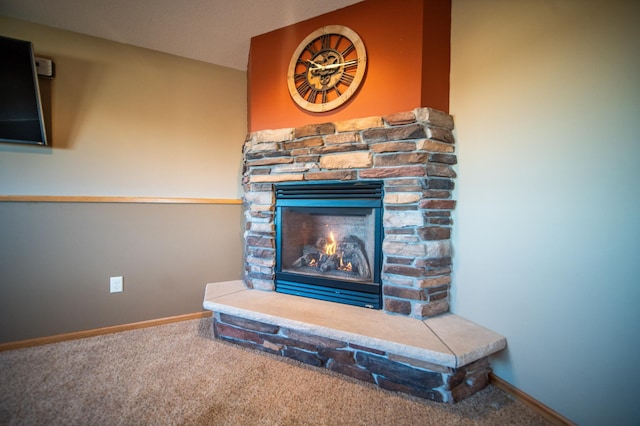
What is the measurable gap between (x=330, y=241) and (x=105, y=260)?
1.66 m

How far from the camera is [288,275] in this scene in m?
1.87

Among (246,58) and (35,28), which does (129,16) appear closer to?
(35,28)

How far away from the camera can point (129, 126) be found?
1.97 m

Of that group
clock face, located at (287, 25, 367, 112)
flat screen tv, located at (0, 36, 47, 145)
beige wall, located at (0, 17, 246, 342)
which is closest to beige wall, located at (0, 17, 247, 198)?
beige wall, located at (0, 17, 246, 342)

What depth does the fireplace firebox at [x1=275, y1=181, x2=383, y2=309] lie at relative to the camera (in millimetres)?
1626

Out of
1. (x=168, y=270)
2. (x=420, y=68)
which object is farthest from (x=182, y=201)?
(x=420, y=68)

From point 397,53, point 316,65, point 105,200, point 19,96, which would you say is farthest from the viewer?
point 105,200

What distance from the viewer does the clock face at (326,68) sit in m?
1.60

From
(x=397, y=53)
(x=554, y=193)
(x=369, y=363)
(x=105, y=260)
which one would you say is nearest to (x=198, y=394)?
(x=369, y=363)

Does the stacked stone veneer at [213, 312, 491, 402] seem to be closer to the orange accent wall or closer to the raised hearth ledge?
the raised hearth ledge

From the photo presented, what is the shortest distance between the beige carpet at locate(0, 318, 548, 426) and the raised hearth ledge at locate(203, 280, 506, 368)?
24 cm

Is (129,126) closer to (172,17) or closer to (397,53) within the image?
(172,17)

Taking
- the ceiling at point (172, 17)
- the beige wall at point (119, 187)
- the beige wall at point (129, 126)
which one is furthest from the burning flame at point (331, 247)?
the ceiling at point (172, 17)

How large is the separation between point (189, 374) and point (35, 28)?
245 cm
